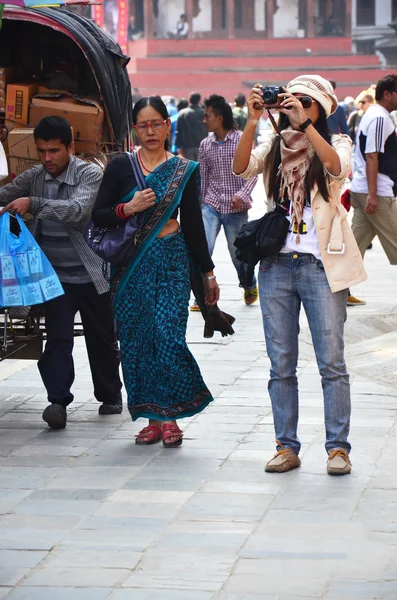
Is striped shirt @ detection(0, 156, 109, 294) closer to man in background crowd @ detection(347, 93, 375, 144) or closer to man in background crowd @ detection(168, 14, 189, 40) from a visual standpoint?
man in background crowd @ detection(347, 93, 375, 144)

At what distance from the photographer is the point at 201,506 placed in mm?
4914

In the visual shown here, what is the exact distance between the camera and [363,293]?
11016 mm

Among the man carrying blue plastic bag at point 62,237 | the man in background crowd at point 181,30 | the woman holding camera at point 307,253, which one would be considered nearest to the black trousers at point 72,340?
the man carrying blue plastic bag at point 62,237

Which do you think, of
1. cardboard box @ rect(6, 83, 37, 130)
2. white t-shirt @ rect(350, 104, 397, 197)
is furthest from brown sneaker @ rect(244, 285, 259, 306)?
cardboard box @ rect(6, 83, 37, 130)

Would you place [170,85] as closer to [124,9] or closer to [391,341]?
[124,9]

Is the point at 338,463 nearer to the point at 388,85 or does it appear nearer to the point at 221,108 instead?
the point at 388,85

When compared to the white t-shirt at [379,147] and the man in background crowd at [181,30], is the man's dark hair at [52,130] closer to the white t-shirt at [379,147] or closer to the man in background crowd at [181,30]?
the white t-shirt at [379,147]

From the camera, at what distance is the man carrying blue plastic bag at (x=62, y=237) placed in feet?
20.7

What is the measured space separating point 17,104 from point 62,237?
1.15 metres

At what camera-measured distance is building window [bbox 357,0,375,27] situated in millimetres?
51906

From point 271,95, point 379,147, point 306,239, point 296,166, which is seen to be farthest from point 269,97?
point 379,147

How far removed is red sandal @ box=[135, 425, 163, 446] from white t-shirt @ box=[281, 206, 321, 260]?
1.21 m

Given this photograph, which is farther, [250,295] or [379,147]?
[250,295]

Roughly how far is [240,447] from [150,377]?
537 mm
